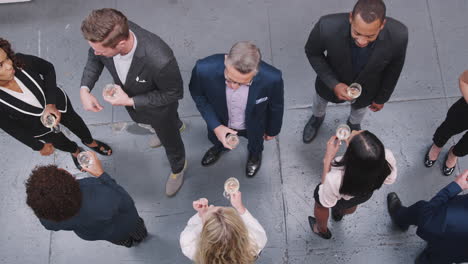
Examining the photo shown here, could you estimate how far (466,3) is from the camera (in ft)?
Result: 14.9

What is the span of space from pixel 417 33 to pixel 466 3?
0.68 m

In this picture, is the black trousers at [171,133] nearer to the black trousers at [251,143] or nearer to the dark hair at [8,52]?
the black trousers at [251,143]

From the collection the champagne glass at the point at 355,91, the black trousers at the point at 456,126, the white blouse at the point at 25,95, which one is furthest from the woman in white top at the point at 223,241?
the black trousers at the point at 456,126

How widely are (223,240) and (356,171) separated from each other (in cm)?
85

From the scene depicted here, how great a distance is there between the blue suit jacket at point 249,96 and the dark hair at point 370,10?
652 mm

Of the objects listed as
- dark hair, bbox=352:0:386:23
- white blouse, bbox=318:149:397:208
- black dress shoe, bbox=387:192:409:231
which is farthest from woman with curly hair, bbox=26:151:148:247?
black dress shoe, bbox=387:192:409:231

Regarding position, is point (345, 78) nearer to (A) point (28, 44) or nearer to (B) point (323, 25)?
(B) point (323, 25)

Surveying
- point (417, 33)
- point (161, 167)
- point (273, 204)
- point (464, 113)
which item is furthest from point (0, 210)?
point (417, 33)

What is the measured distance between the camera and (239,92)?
289cm

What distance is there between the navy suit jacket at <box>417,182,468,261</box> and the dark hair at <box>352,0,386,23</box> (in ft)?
3.93

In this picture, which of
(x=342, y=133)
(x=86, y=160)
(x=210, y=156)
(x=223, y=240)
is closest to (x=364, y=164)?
(x=342, y=133)

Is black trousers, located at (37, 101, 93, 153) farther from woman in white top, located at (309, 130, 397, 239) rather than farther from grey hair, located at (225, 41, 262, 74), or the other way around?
woman in white top, located at (309, 130, 397, 239)

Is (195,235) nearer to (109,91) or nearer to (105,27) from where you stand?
(109,91)

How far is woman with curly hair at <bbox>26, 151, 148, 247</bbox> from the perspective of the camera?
2334 millimetres
